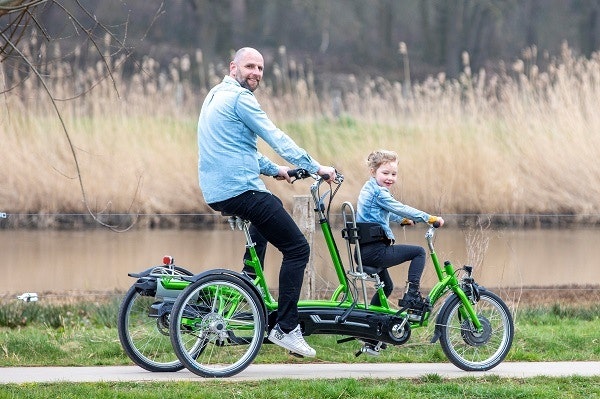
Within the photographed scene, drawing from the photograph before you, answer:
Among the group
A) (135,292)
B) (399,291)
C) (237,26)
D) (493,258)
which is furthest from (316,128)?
(237,26)

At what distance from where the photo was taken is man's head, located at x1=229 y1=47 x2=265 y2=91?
6.63 meters

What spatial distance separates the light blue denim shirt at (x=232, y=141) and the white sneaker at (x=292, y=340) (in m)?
0.79

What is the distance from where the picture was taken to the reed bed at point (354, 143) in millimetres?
14945

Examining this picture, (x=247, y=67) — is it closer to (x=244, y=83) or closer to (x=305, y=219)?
(x=244, y=83)

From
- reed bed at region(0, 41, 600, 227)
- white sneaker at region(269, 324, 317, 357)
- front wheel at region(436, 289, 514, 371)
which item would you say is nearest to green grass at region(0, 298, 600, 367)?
front wheel at region(436, 289, 514, 371)

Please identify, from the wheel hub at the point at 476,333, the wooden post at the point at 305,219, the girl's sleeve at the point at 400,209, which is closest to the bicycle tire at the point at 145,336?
the girl's sleeve at the point at 400,209

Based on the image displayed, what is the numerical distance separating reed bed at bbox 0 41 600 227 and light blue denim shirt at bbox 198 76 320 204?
795 cm

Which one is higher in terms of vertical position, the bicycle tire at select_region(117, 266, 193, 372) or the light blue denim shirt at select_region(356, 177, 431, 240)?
the light blue denim shirt at select_region(356, 177, 431, 240)

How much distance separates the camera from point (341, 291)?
22.8 ft

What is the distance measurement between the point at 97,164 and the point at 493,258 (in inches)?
225

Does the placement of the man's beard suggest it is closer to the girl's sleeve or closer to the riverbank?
the girl's sleeve

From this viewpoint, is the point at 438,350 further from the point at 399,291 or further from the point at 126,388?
the point at 399,291

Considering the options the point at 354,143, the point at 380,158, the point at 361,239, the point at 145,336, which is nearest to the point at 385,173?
the point at 380,158

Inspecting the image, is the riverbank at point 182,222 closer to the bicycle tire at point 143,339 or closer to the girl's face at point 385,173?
the bicycle tire at point 143,339
